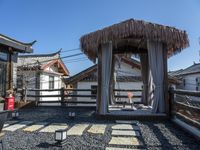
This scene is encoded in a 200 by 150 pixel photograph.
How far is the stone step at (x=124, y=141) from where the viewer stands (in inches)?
185

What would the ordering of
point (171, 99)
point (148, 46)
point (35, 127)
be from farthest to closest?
point (148, 46) < point (171, 99) < point (35, 127)

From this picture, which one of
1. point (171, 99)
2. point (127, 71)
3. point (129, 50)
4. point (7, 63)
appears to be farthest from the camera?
point (127, 71)

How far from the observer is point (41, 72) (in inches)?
684

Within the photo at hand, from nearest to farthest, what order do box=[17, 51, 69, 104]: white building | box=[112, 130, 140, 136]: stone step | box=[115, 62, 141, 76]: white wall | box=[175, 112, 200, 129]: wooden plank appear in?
box=[175, 112, 200, 129]: wooden plank < box=[112, 130, 140, 136]: stone step < box=[17, 51, 69, 104]: white building < box=[115, 62, 141, 76]: white wall

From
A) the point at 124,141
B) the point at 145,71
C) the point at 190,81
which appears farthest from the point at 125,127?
the point at 190,81

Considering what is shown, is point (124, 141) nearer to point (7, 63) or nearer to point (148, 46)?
point (148, 46)

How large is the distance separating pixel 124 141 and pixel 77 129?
147 cm

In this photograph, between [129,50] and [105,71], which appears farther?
[129,50]

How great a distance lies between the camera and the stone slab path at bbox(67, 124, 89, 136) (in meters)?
5.47

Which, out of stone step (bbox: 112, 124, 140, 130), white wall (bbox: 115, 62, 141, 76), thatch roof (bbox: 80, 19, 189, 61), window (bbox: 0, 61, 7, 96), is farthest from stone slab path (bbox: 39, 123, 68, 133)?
Result: white wall (bbox: 115, 62, 141, 76)

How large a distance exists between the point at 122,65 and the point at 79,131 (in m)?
13.0

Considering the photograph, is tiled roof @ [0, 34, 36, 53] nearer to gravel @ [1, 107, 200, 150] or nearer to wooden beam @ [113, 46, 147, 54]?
wooden beam @ [113, 46, 147, 54]

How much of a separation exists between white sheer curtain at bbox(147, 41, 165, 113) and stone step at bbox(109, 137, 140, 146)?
2.69 m

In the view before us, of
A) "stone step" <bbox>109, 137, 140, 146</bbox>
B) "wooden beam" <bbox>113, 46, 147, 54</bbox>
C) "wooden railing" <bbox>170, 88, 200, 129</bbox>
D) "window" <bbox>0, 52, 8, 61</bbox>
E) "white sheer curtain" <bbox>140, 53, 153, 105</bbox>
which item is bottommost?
"stone step" <bbox>109, 137, 140, 146</bbox>
